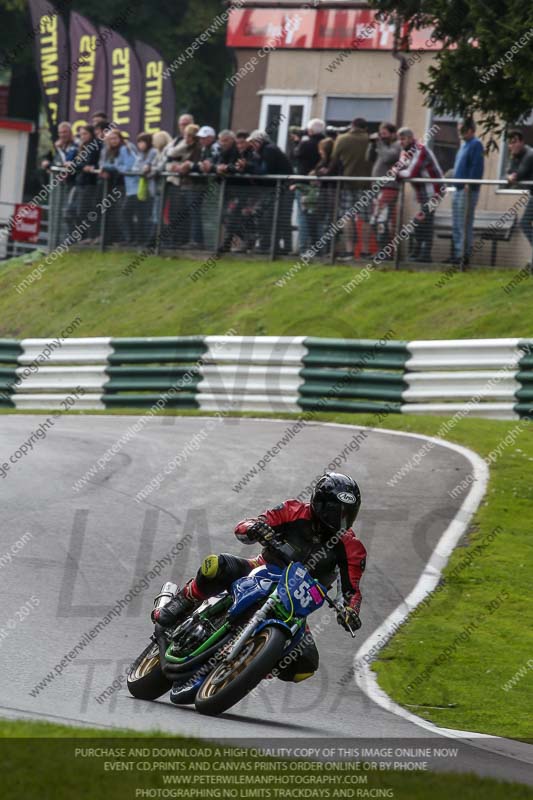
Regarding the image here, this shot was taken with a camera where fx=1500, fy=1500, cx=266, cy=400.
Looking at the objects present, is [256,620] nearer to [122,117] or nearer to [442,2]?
[442,2]

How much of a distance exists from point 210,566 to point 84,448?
766 cm

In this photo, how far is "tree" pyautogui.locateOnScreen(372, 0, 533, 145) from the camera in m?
14.1

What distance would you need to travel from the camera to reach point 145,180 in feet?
80.4

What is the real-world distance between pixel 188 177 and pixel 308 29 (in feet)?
24.5

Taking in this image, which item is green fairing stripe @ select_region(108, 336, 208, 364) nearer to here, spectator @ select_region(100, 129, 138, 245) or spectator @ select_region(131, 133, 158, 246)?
spectator @ select_region(131, 133, 158, 246)

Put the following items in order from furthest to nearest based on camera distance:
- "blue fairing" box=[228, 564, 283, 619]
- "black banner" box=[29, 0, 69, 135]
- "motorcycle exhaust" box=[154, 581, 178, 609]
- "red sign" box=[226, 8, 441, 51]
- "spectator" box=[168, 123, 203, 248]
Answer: "black banner" box=[29, 0, 69, 135] → "red sign" box=[226, 8, 441, 51] → "spectator" box=[168, 123, 203, 248] → "motorcycle exhaust" box=[154, 581, 178, 609] → "blue fairing" box=[228, 564, 283, 619]

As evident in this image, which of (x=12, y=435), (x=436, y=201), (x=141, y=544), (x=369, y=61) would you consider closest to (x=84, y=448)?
(x=12, y=435)

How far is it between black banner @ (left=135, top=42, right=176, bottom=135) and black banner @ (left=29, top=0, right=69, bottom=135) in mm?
2044

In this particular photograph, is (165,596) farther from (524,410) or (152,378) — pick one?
(152,378)

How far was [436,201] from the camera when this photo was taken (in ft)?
68.3

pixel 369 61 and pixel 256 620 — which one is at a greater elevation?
pixel 369 61

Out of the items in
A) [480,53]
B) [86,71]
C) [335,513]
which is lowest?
[335,513]

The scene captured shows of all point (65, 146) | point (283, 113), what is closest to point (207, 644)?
point (65, 146)

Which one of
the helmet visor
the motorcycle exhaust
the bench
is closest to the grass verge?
the bench
